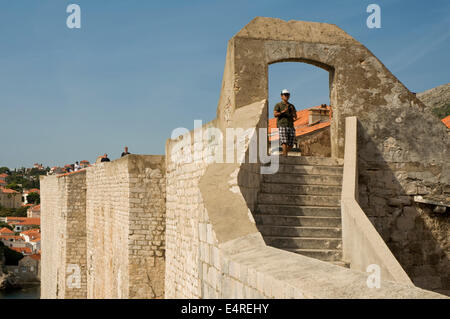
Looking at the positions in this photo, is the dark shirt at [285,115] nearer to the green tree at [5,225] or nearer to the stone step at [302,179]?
the stone step at [302,179]

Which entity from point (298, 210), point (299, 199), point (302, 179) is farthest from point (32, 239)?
point (298, 210)

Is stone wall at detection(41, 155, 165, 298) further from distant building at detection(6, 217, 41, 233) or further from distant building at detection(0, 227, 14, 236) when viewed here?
distant building at detection(6, 217, 41, 233)

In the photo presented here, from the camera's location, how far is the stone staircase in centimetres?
637

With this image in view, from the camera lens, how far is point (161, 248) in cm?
1079

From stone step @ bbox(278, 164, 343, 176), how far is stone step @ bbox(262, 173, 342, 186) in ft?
0.33

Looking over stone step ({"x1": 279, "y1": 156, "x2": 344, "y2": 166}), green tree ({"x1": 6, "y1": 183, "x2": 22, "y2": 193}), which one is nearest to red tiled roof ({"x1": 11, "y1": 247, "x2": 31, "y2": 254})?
green tree ({"x1": 6, "y1": 183, "x2": 22, "y2": 193})

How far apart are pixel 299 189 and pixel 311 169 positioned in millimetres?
596

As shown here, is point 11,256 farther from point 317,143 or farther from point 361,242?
A: point 361,242

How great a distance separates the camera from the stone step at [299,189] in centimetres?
719

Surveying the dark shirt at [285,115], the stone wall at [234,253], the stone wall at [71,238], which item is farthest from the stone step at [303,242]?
the stone wall at [71,238]

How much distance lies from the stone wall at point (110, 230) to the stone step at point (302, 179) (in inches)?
163

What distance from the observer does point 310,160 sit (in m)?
8.05
